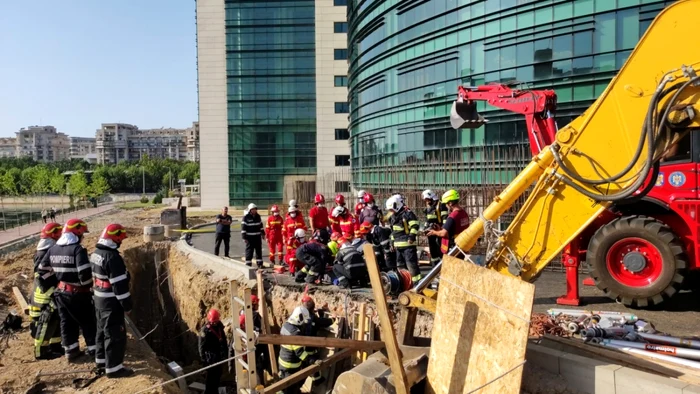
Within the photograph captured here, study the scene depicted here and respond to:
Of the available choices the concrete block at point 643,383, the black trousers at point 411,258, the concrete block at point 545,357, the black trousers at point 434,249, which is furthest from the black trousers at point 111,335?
the concrete block at point 643,383

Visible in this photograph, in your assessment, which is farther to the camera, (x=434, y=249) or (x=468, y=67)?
(x=468, y=67)

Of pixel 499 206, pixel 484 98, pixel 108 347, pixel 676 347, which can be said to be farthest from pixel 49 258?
pixel 676 347

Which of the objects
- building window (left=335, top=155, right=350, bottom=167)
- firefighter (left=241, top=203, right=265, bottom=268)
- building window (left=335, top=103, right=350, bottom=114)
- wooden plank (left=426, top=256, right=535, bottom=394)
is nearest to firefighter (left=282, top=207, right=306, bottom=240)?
firefighter (left=241, top=203, right=265, bottom=268)

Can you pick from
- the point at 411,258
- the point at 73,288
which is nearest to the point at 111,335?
the point at 73,288

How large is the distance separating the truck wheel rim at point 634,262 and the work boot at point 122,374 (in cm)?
713

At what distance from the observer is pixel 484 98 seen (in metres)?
6.77

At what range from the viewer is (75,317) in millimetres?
6543

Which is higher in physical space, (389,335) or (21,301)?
(389,335)

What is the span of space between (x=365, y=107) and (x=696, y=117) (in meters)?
22.6

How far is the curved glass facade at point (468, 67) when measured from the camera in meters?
15.4

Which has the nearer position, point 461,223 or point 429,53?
point 461,223

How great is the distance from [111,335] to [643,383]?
5960mm

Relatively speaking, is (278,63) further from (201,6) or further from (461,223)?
(461,223)

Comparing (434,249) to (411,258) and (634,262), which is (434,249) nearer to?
(411,258)
